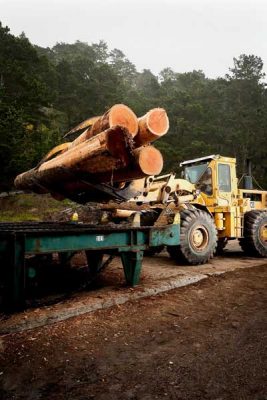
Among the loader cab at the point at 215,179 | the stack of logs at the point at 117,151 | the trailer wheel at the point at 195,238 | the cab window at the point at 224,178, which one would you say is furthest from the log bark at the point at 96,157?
the cab window at the point at 224,178

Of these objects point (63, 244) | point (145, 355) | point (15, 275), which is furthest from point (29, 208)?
point (145, 355)

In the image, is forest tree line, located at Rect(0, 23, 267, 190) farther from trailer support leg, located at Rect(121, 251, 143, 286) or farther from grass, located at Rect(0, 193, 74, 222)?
trailer support leg, located at Rect(121, 251, 143, 286)

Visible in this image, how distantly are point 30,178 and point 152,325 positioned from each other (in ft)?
11.9

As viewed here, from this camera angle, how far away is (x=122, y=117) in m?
4.85

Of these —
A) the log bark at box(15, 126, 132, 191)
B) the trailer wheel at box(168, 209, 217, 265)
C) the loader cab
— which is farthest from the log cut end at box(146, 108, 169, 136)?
the loader cab

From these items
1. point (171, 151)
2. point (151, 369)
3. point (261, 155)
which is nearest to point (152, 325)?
point (151, 369)

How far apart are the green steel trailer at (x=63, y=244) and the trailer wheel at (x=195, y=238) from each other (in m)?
1.61

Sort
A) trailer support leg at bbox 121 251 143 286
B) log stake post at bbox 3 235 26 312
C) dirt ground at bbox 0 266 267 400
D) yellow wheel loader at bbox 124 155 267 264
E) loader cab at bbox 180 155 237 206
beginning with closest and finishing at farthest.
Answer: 1. dirt ground at bbox 0 266 267 400
2. log stake post at bbox 3 235 26 312
3. trailer support leg at bbox 121 251 143 286
4. yellow wheel loader at bbox 124 155 267 264
5. loader cab at bbox 180 155 237 206

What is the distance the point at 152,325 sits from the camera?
4.54 metres

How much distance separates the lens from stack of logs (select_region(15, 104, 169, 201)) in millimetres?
4547

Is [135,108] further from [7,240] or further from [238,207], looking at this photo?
[7,240]

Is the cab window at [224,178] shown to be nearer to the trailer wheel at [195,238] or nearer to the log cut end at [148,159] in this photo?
the trailer wheel at [195,238]

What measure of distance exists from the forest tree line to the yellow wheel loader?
10516 millimetres

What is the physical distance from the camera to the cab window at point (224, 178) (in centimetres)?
954
